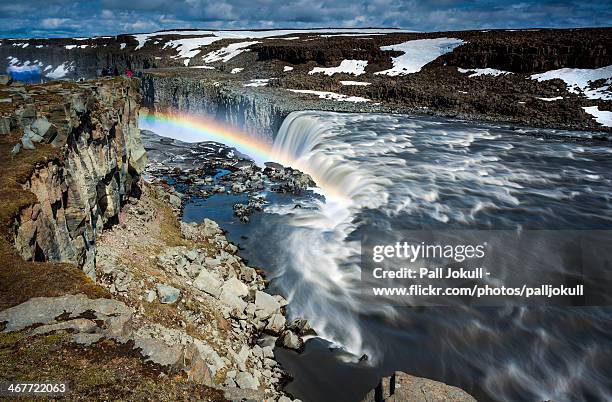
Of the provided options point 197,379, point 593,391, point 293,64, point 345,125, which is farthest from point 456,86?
point 197,379

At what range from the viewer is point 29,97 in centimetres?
1584

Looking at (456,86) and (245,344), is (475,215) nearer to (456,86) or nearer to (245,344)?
(245,344)

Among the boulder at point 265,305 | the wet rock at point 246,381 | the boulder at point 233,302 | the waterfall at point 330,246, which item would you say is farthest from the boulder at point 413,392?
the boulder at point 233,302

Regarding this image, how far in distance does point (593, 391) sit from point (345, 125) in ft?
102

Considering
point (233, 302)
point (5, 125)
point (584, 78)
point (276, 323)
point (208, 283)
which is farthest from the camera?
point (584, 78)

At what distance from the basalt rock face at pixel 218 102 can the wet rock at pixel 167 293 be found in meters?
31.9

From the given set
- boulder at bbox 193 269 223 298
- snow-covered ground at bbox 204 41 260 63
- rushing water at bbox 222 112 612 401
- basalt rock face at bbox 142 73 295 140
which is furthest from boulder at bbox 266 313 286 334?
snow-covered ground at bbox 204 41 260 63

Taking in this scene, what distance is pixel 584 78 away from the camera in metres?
47.9

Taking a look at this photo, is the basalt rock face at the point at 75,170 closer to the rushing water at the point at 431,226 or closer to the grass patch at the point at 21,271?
the grass patch at the point at 21,271

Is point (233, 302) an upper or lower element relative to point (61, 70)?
lower

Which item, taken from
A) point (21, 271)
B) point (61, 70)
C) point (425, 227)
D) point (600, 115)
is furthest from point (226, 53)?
point (21, 271)

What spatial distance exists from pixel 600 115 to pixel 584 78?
415 inches

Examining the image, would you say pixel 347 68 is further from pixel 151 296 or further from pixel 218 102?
pixel 151 296

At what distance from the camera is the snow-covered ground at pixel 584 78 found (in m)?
44.1
